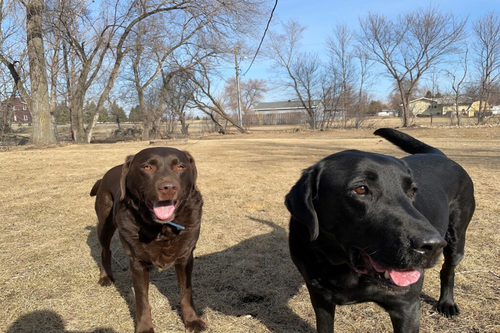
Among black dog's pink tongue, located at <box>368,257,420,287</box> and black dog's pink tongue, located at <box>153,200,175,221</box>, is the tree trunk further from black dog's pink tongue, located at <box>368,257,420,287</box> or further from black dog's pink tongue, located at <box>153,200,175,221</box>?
black dog's pink tongue, located at <box>368,257,420,287</box>

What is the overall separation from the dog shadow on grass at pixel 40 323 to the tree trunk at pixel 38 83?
15500mm

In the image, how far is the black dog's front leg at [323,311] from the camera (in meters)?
2.09

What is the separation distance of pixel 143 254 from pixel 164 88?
91.1 ft

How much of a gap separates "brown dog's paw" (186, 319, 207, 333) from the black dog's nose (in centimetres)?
175

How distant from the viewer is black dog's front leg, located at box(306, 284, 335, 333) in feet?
6.86

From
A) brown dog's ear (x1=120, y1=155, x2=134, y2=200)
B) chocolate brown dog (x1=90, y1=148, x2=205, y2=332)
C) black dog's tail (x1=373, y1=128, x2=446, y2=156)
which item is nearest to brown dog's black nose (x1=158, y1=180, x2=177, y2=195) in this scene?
chocolate brown dog (x1=90, y1=148, x2=205, y2=332)

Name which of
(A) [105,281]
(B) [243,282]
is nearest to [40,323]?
(A) [105,281]

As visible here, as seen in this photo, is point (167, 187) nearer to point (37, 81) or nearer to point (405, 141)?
point (405, 141)

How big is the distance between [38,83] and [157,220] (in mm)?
16642

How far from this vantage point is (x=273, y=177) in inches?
312

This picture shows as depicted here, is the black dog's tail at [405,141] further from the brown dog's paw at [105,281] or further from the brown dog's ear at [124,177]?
the brown dog's paw at [105,281]

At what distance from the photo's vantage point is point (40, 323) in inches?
102

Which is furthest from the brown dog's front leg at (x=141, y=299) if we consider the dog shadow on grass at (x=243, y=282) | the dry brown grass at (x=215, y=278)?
the dog shadow on grass at (x=243, y=282)

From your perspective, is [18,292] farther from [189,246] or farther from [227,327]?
[227,327]
